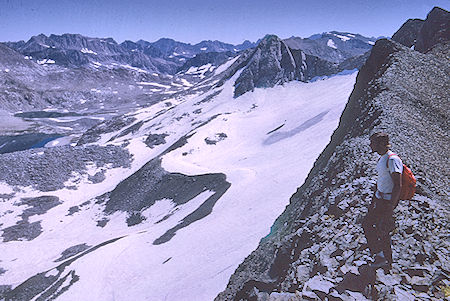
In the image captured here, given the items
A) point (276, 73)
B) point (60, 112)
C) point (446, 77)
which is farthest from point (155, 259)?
point (60, 112)

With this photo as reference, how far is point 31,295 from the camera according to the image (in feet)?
80.2

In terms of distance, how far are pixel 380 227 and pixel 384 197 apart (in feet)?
2.35

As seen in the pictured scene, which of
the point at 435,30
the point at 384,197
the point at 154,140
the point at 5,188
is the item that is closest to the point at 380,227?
the point at 384,197

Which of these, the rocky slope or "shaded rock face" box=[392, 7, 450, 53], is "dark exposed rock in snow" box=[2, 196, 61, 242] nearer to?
the rocky slope

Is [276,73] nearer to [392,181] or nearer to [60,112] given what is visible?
[392,181]

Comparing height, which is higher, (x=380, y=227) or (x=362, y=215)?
(x=380, y=227)

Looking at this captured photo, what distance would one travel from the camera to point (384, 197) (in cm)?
584

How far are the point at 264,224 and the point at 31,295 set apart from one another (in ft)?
71.6

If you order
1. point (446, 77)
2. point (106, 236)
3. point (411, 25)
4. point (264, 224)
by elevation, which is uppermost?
point (411, 25)

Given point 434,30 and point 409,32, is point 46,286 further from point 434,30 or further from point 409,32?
point 409,32

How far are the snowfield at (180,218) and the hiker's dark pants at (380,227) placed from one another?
384 inches

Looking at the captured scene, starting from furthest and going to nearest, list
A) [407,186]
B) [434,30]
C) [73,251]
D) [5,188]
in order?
[5,188] < [73,251] < [434,30] < [407,186]

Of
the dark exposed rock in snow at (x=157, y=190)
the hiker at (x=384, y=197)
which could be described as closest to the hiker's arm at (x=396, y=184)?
the hiker at (x=384, y=197)

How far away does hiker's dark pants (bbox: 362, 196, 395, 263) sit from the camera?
5.85 m
